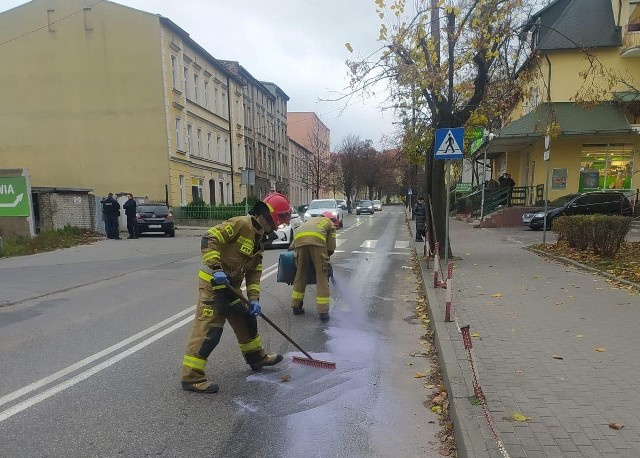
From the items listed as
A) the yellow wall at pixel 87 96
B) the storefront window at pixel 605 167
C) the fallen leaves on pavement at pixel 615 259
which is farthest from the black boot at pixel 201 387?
the yellow wall at pixel 87 96

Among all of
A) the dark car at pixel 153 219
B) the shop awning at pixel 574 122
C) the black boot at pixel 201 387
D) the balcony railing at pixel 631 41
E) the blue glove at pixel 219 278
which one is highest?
the balcony railing at pixel 631 41

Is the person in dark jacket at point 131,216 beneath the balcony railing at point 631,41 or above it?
beneath

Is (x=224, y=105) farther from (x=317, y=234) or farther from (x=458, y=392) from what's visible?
(x=458, y=392)

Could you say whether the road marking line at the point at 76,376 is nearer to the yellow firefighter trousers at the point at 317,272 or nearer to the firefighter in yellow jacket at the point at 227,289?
the firefighter in yellow jacket at the point at 227,289

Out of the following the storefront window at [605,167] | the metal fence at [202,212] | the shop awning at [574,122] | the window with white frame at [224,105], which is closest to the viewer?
the shop awning at [574,122]

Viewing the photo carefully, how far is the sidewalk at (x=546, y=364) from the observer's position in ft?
9.35

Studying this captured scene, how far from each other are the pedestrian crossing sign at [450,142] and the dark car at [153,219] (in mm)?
14157

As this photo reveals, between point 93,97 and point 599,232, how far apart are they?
2703 centimetres

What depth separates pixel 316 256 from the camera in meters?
6.24

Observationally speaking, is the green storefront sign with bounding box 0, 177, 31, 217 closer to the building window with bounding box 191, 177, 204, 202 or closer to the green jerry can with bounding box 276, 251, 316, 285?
the green jerry can with bounding box 276, 251, 316, 285

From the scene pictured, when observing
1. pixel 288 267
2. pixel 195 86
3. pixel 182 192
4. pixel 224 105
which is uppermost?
pixel 195 86

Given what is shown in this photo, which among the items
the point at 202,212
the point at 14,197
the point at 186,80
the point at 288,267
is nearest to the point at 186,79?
the point at 186,80

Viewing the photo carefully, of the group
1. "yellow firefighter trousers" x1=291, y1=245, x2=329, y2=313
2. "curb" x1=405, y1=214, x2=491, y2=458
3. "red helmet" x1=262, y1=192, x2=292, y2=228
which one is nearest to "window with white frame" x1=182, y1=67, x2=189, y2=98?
"yellow firefighter trousers" x1=291, y1=245, x2=329, y2=313

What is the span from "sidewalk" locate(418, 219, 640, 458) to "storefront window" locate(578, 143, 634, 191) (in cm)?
1619
